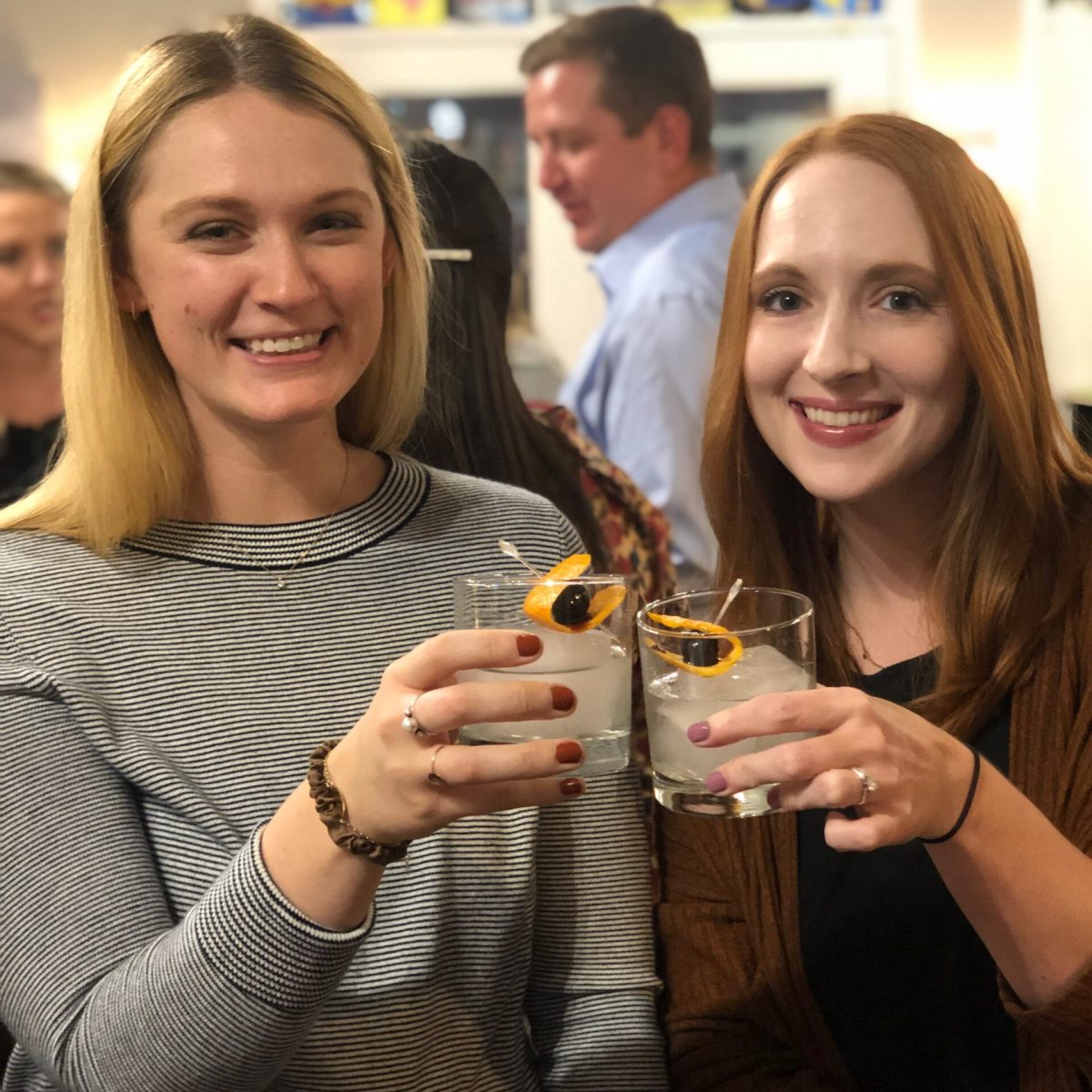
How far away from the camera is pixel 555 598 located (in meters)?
1.18

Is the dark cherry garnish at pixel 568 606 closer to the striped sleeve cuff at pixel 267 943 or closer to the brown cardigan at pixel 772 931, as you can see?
the striped sleeve cuff at pixel 267 943

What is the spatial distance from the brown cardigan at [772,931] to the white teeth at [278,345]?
0.72 meters

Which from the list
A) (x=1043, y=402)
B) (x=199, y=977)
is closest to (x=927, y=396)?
(x=1043, y=402)

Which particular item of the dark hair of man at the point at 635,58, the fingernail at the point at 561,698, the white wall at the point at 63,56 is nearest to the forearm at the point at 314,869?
the fingernail at the point at 561,698

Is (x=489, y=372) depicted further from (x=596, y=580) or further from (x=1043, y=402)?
(x=596, y=580)

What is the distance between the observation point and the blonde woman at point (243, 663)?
132 cm

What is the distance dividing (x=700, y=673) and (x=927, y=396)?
56 cm

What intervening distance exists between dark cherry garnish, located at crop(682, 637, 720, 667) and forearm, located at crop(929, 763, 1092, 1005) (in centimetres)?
30

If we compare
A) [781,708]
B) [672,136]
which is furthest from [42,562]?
[672,136]

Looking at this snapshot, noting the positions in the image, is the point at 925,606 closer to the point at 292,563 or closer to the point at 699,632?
the point at 699,632

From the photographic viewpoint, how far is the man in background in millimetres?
3230

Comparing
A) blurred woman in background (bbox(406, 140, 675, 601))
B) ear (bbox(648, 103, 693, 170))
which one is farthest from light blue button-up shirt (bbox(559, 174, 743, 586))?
blurred woman in background (bbox(406, 140, 675, 601))

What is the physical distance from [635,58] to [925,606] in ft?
7.69

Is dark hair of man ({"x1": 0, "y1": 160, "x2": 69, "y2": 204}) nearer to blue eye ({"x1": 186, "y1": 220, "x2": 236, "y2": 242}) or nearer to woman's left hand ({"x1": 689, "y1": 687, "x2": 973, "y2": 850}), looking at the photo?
blue eye ({"x1": 186, "y1": 220, "x2": 236, "y2": 242})
